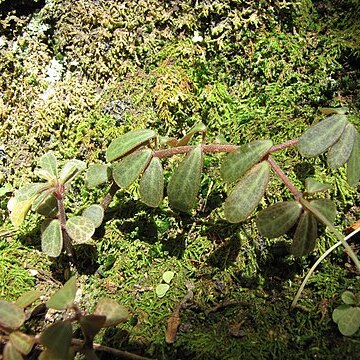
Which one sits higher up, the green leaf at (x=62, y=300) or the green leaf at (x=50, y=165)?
the green leaf at (x=50, y=165)

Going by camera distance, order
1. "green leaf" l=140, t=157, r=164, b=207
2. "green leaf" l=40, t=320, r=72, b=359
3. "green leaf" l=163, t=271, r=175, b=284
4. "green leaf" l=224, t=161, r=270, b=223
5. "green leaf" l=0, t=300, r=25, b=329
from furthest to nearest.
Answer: "green leaf" l=163, t=271, r=175, b=284 < "green leaf" l=140, t=157, r=164, b=207 < "green leaf" l=224, t=161, r=270, b=223 < "green leaf" l=0, t=300, r=25, b=329 < "green leaf" l=40, t=320, r=72, b=359

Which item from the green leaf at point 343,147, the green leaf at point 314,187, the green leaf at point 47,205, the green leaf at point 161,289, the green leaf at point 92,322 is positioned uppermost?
the green leaf at point 47,205

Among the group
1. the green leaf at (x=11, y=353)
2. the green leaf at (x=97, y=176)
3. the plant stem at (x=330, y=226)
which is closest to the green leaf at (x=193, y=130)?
the green leaf at (x=97, y=176)

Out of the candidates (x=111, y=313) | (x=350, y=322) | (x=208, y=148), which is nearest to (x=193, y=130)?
(x=208, y=148)

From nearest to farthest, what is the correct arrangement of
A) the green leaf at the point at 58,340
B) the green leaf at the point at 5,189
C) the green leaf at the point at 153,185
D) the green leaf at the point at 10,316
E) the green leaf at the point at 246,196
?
the green leaf at the point at 58,340, the green leaf at the point at 10,316, the green leaf at the point at 246,196, the green leaf at the point at 153,185, the green leaf at the point at 5,189

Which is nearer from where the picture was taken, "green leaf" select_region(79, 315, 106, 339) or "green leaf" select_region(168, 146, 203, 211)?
"green leaf" select_region(79, 315, 106, 339)

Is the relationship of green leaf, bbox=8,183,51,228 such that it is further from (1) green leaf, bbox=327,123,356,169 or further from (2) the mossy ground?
(1) green leaf, bbox=327,123,356,169

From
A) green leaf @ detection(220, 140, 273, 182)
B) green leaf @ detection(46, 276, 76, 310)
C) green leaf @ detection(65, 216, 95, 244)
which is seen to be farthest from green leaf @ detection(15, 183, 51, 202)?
green leaf @ detection(220, 140, 273, 182)

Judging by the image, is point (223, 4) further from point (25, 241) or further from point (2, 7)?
point (25, 241)

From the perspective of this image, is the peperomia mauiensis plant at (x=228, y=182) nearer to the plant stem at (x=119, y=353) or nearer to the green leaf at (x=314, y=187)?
the green leaf at (x=314, y=187)
